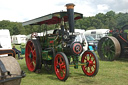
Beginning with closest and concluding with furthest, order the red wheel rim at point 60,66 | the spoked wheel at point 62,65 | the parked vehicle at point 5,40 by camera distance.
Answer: the spoked wheel at point 62,65 → the red wheel rim at point 60,66 → the parked vehicle at point 5,40

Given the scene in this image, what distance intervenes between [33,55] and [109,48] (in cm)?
415

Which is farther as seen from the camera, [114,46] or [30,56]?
[114,46]

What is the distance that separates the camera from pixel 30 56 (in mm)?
5762

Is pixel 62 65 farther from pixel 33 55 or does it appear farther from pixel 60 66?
pixel 33 55

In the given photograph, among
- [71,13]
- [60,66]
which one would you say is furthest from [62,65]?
[71,13]

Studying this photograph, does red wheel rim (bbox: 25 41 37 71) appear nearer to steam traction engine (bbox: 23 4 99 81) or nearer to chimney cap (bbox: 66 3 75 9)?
steam traction engine (bbox: 23 4 99 81)

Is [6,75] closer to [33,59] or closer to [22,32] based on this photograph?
[33,59]

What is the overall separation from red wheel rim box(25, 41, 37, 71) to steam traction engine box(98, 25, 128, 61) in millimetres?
3932

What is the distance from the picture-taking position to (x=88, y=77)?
4680 mm

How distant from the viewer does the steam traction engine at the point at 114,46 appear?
763 centimetres

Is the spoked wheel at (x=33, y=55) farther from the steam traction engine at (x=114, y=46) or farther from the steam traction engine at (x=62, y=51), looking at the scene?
the steam traction engine at (x=114, y=46)

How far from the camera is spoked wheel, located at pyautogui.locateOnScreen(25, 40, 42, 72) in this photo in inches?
207

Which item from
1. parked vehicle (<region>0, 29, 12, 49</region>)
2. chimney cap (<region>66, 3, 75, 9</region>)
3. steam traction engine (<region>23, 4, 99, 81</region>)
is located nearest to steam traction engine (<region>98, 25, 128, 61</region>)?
steam traction engine (<region>23, 4, 99, 81</region>)

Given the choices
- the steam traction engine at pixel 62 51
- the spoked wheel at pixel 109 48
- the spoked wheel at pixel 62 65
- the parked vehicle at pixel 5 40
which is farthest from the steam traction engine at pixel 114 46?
the parked vehicle at pixel 5 40
